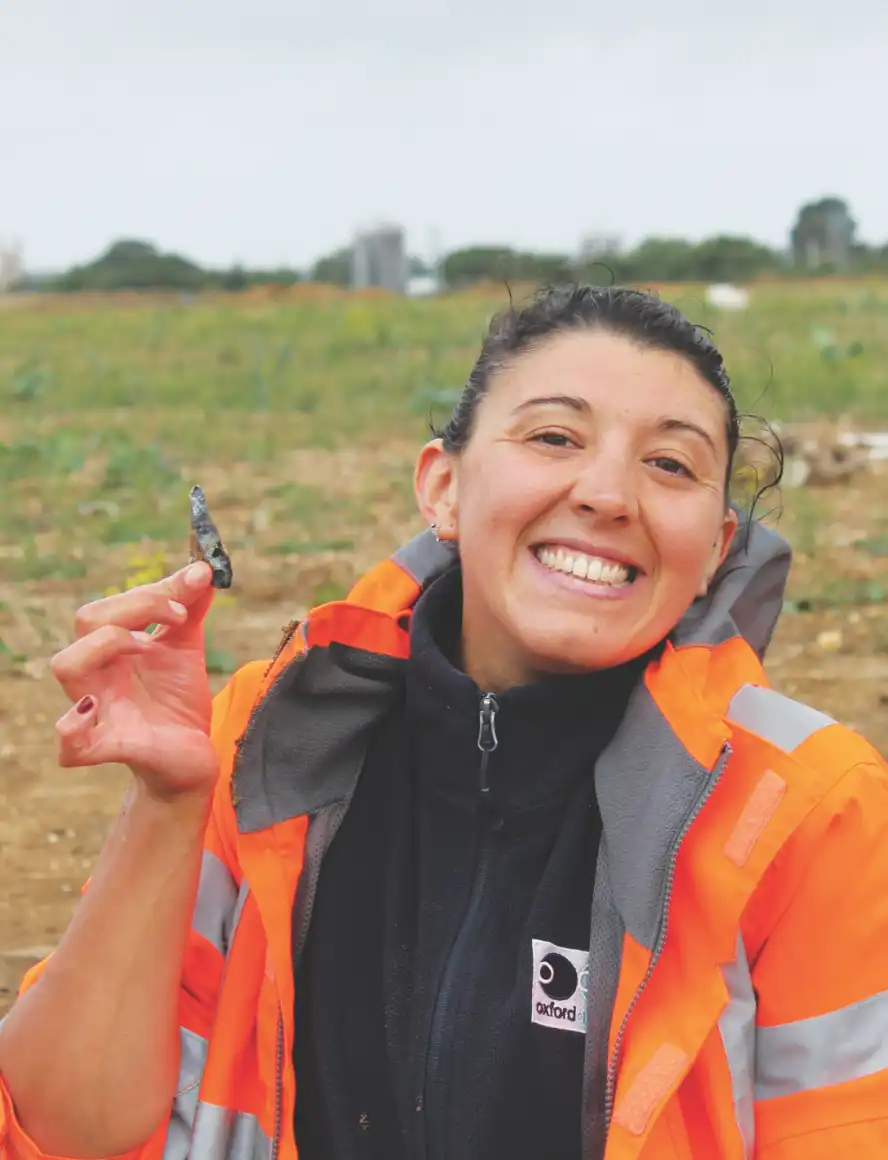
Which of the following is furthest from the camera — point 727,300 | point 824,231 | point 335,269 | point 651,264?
point 824,231

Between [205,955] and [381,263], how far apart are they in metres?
33.1

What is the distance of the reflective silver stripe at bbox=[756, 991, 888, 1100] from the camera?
161cm

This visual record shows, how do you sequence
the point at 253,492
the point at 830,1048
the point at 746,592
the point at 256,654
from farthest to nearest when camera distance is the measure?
the point at 253,492
the point at 256,654
the point at 746,592
the point at 830,1048

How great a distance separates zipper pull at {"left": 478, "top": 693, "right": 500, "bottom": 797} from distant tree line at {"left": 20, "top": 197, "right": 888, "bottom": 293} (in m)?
26.9

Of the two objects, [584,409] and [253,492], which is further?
[253,492]

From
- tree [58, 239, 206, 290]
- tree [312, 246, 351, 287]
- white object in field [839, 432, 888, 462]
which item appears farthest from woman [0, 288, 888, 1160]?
tree [58, 239, 206, 290]

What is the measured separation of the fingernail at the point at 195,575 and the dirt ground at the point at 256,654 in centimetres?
172

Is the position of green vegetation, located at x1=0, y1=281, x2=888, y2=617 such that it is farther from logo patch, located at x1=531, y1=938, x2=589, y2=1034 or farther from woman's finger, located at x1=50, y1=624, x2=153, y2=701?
logo patch, located at x1=531, y1=938, x2=589, y2=1034

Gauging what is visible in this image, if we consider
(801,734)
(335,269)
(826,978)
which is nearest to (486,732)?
(801,734)

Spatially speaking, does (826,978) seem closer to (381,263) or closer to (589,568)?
(589,568)

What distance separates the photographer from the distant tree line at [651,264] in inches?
1316

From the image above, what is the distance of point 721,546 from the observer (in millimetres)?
1990

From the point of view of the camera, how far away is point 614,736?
1.82m

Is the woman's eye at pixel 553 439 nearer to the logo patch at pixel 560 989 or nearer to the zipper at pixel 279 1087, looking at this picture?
the logo patch at pixel 560 989
